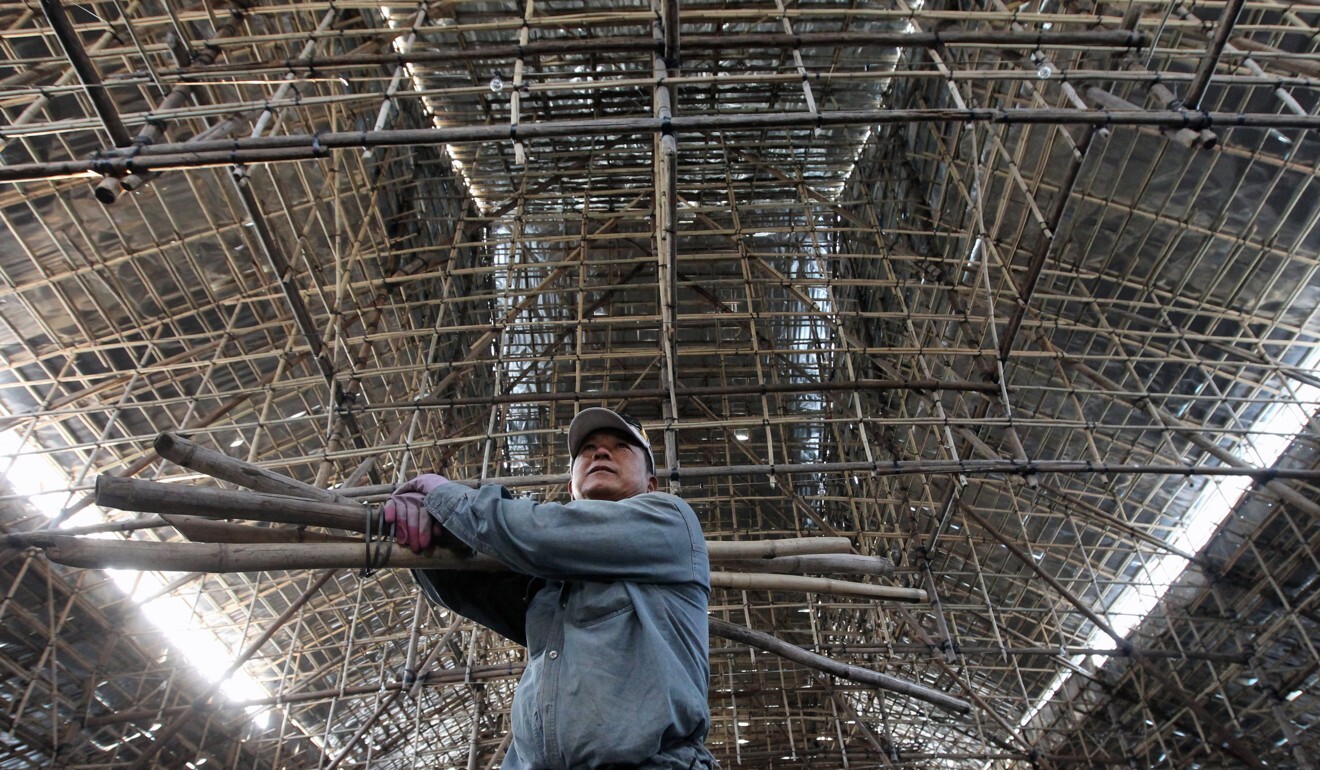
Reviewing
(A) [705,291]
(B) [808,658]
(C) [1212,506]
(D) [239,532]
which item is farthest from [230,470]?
(C) [1212,506]

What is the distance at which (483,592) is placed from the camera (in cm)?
257

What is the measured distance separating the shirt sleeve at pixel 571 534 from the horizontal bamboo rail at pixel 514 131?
676 centimetres

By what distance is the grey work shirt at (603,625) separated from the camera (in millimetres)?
2033

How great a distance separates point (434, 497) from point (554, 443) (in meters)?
19.6

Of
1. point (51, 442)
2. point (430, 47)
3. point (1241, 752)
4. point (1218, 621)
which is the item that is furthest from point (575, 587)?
point (1218, 621)

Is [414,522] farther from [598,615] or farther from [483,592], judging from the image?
[598,615]

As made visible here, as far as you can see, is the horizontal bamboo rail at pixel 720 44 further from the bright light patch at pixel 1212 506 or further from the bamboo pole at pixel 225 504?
the bamboo pole at pixel 225 504

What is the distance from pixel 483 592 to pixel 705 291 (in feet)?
49.1

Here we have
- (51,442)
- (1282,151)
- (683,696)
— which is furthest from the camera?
(51,442)

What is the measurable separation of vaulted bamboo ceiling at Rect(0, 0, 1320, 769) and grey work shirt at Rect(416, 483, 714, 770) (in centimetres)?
694

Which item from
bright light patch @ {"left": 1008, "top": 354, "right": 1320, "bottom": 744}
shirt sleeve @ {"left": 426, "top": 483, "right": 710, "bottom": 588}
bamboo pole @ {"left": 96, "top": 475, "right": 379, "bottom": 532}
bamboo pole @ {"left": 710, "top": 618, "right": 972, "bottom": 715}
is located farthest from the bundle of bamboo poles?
bright light patch @ {"left": 1008, "top": 354, "right": 1320, "bottom": 744}

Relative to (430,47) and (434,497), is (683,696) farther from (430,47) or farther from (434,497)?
(430,47)

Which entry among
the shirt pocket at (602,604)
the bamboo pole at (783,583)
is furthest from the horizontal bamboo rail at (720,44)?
the shirt pocket at (602,604)

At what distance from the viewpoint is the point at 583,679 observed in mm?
2111
